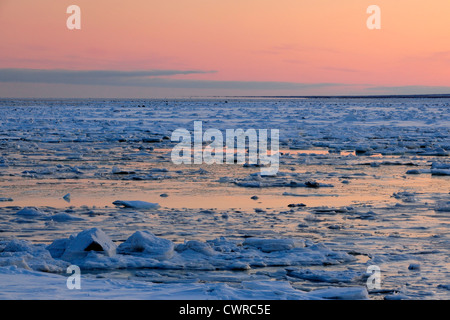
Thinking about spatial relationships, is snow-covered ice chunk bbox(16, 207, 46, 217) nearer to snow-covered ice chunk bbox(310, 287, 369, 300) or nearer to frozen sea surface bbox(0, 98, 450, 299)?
frozen sea surface bbox(0, 98, 450, 299)

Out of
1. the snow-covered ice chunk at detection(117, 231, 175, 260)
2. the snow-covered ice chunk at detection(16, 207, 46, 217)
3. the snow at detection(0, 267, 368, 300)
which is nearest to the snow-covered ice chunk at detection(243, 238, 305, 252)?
the snow-covered ice chunk at detection(117, 231, 175, 260)

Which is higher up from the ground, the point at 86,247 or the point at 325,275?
the point at 86,247

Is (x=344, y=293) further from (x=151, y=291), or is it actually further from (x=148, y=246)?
(x=148, y=246)

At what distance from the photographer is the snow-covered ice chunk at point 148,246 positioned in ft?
17.3

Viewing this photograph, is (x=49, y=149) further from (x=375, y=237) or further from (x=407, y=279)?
(x=407, y=279)

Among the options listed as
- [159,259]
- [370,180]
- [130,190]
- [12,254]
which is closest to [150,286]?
[159,259]

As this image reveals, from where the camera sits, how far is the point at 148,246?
5.34m

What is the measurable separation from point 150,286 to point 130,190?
4536 millimetres

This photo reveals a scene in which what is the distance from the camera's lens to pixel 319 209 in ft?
24.3

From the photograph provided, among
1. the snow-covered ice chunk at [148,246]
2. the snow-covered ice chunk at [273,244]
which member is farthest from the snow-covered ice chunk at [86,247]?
the snow-covered ice chunk at [273,244]

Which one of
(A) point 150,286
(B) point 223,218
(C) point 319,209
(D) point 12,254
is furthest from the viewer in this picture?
(C) point 319,209

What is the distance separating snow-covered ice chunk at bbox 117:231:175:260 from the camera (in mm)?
5273

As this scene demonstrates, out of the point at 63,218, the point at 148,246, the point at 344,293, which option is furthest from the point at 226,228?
the point at 344,293

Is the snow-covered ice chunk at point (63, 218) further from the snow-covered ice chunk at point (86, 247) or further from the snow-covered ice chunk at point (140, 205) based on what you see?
the snow-covered ice chunk at point (86, 247)
